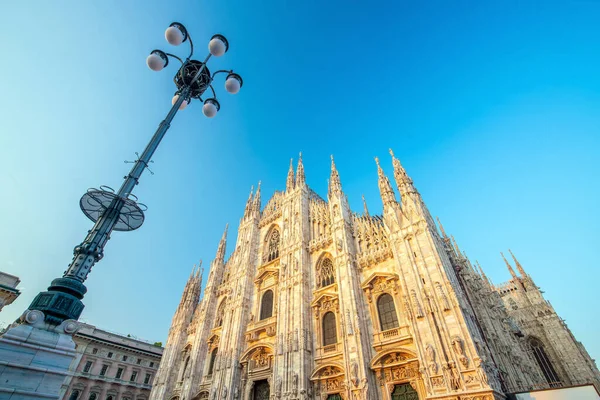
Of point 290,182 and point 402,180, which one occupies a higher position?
point 290,182

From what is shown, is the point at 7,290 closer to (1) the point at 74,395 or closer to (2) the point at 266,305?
(1) the point at 74,395

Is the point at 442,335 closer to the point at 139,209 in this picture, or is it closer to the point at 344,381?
the point at 344,381

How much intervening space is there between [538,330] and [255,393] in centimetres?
3333

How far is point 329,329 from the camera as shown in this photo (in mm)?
20141

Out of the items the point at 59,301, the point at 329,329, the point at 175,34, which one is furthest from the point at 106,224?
the point at 329,329

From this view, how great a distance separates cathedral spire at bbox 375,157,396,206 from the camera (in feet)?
69.1

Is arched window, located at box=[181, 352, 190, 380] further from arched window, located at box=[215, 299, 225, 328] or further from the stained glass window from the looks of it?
the stained glass window

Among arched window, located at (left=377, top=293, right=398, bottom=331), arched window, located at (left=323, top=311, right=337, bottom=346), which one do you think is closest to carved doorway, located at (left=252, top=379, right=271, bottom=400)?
arched window, located at (left=323, top=311, right=337, bottom=346)

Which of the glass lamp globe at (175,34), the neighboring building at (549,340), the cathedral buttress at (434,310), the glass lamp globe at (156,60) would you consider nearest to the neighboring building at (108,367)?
the glass lamp globe at (156,60)

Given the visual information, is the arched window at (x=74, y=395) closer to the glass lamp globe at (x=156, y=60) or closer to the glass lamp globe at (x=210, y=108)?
the glass lamp globe at (x=210, y=108)

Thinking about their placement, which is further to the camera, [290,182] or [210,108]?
[290,182]

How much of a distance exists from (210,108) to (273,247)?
20984 mm

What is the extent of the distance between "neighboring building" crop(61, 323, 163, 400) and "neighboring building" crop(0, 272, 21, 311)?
36.9 ft

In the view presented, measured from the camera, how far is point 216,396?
21562 millimetres
